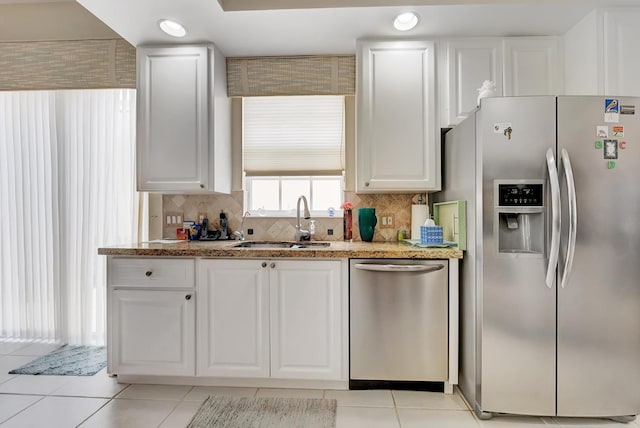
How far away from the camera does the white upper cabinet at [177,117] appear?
2.56m

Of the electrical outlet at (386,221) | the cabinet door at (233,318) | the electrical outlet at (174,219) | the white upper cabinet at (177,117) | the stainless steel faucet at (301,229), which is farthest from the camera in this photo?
the electrical outlet at (174,219)

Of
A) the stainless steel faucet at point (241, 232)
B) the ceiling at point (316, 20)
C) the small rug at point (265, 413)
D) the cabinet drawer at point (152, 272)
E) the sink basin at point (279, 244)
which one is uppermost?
the ceiling at point (316, 20)

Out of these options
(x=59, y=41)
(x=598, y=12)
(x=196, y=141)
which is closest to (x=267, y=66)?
(x=196, y=141)

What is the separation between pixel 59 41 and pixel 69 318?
7.63ft

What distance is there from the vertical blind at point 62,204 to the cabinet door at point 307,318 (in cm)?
155

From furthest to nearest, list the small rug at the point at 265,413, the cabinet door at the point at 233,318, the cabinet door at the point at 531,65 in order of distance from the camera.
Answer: the cabinet door at the point at 531,65 < the cabinet door at the point at 233,318 < the small rug at the point at 265,413

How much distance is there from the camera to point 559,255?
1857 mm

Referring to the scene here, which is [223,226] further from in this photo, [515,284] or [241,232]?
[515,284]

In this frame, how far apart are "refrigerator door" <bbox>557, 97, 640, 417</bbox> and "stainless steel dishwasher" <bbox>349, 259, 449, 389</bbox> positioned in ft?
2.23

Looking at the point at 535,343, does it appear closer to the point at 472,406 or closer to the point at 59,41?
the point at 472,406

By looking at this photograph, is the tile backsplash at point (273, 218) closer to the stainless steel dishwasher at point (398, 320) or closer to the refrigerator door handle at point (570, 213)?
the stainless steel dishwasher at point (398, 320)

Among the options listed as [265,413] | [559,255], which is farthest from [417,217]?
[265,413]

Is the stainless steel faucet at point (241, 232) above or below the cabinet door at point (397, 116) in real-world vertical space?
below

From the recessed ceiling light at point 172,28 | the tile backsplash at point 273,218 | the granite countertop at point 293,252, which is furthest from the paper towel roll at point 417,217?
the recessed ceiling light at point 172,28
